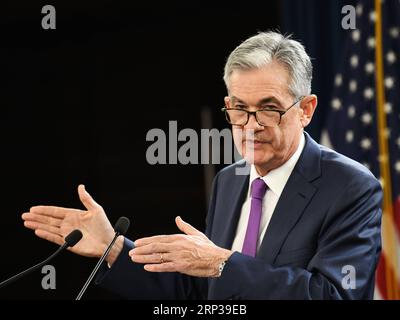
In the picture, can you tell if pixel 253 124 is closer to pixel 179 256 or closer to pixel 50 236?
pixel 179 256

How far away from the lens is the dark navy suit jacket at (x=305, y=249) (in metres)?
1.71

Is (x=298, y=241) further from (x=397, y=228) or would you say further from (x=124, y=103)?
(x=124, y=103)

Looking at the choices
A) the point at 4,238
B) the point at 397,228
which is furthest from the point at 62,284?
the point at 397,228

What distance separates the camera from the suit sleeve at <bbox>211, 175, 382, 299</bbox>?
66.9 inches

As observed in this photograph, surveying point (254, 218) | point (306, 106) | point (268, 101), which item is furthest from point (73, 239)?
point (306, 106)

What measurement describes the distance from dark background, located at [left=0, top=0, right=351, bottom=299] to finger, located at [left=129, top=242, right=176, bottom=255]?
3.46 meters

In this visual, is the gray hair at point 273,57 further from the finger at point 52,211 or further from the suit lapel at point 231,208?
the finger at point 52,211

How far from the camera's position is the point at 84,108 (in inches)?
213

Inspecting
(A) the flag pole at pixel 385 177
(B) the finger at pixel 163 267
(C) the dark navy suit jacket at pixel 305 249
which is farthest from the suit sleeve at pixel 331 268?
(A) the flag pole at pixel 385 177

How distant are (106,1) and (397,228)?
2.86m

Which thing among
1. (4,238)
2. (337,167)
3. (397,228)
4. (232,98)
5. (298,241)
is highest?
(232,98)

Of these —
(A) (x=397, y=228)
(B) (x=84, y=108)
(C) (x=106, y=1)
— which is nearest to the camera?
(A) (x=397, y=228)

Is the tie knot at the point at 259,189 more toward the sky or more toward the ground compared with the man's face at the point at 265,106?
more toward the ground

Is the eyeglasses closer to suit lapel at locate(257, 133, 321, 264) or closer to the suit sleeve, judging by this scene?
suit lapel at locate(257, 133, 321, 264)
